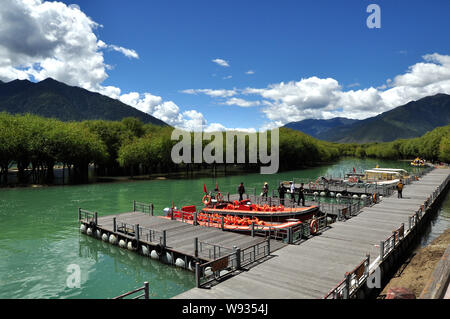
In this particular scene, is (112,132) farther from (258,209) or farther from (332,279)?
(332,279)

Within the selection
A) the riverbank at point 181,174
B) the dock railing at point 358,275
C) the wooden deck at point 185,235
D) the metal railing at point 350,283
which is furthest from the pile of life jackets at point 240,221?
the riverbank at point 181,174

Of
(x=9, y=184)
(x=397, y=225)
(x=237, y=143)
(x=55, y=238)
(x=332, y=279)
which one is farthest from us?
(x=237, y=143)

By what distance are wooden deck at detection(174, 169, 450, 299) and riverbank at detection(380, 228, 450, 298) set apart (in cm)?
171

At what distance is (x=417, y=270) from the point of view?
1791 cm

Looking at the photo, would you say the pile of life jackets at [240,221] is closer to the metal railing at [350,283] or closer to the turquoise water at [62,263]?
the turquoise water at [62,263]

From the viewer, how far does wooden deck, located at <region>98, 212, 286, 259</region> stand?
64.3 ft

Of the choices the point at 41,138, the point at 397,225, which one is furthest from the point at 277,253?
the point at 41,138

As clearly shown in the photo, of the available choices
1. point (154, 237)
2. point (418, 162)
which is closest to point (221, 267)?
point (154, 237)

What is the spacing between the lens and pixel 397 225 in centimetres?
2389

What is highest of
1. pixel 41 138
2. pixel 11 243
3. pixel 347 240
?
pixel 41 138

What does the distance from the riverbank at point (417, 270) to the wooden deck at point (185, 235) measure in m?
6.50

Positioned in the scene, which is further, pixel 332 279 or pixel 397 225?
pixel 397 225
